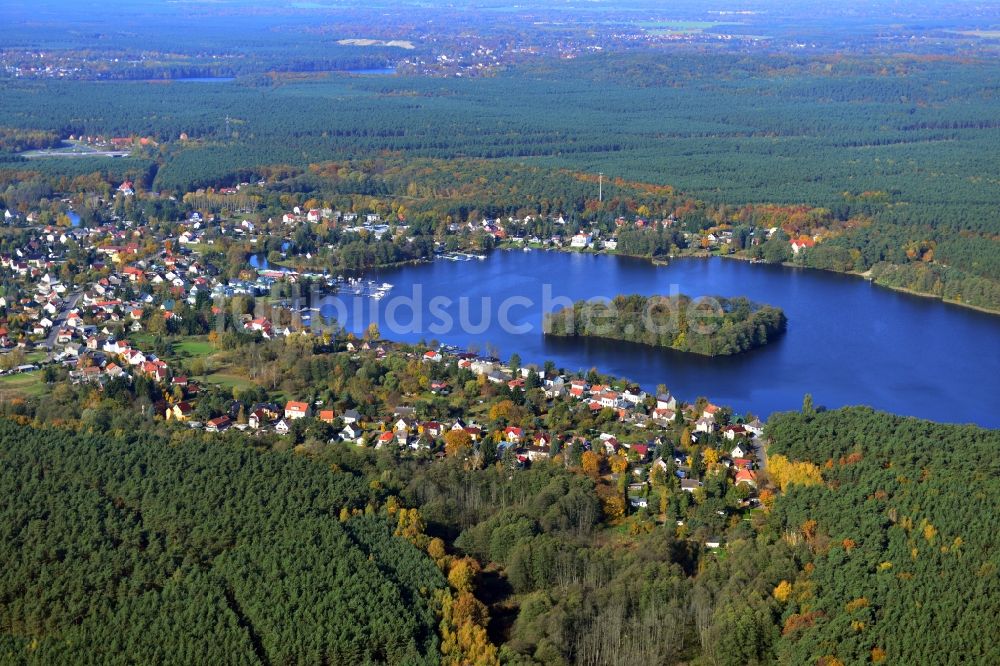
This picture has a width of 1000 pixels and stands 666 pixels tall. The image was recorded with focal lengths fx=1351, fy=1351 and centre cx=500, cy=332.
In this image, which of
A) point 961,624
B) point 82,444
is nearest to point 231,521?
point 82,444

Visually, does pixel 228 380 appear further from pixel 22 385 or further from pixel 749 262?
pixel 749 262

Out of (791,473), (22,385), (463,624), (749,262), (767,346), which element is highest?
(463,624)

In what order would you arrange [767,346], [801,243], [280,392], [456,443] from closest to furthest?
[456,443], [280,392], [767,346], [801,243]

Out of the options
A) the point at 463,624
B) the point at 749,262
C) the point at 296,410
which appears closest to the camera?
the point at 463,624

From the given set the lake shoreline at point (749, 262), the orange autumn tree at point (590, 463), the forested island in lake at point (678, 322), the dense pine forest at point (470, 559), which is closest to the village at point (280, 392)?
the orange autumn tree at point (590, 463)

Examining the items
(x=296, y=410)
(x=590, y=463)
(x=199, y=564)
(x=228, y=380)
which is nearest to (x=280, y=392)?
(x=228, y=380)

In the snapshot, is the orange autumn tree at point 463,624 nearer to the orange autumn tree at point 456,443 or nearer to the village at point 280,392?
the village at point 280,392

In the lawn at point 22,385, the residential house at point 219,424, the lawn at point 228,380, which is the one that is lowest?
the lawn at point 228,380
